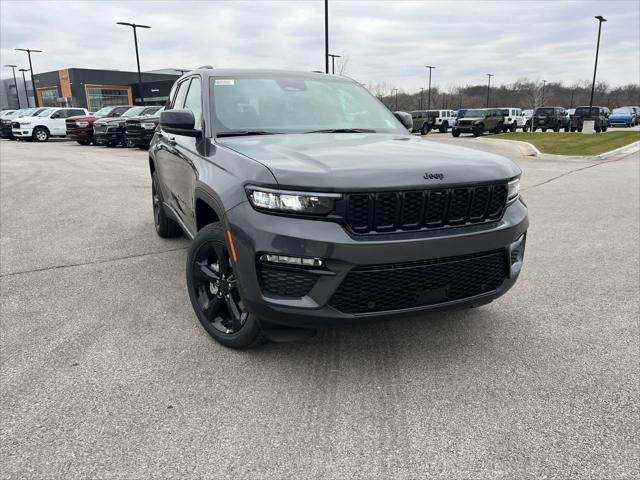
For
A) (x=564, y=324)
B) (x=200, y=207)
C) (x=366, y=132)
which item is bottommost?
(x=564, y=324)

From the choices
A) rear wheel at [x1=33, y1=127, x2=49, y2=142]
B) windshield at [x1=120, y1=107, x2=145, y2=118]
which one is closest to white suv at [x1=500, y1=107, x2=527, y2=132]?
windshield at [x1=120, y1=107, x2=145, y2=118]

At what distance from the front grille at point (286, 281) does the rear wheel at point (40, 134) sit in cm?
2962

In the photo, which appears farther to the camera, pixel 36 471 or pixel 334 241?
pixel 334 241

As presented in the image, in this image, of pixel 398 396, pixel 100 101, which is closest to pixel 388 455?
pixel 398 396

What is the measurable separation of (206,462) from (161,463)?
19cm

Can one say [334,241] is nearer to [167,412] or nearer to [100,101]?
[167,412]

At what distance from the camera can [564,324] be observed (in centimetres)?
363

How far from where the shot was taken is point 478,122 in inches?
1222

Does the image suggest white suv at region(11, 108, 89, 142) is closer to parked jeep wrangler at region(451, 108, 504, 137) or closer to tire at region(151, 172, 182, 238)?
parked jeep wrangler at region(451, 108, 504, 137)

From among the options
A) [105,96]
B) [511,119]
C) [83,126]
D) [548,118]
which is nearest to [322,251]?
[83,126]

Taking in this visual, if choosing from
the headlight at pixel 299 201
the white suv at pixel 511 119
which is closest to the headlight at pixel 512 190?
the headlight at pixel 299 201

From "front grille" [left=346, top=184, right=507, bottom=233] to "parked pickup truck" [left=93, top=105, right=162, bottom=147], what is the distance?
2029 centimetres

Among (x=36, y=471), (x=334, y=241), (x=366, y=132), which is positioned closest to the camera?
(x=36, y=471)

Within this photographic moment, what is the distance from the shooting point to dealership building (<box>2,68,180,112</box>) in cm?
7159
